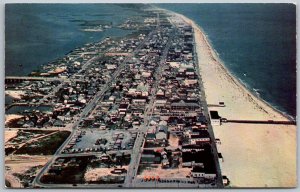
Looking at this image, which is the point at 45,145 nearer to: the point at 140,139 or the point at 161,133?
the point at 140,139

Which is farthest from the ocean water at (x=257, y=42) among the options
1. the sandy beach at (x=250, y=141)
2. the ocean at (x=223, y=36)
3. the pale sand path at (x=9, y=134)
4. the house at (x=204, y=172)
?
the pale sand path at (x=9, y=134)

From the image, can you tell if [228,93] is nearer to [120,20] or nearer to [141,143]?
[141,143]

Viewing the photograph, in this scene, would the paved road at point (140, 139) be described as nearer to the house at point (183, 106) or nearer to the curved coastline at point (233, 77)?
the house at point (183, 106)

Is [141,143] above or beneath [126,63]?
beneath

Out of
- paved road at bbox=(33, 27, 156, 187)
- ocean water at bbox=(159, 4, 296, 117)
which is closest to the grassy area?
paved road at bbox=(33, 27, 156, 187)

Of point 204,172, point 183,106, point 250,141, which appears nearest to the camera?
point 204,172

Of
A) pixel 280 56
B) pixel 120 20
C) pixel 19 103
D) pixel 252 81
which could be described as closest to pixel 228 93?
pixel 252 81

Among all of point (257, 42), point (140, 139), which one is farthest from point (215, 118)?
point (257, 42)
